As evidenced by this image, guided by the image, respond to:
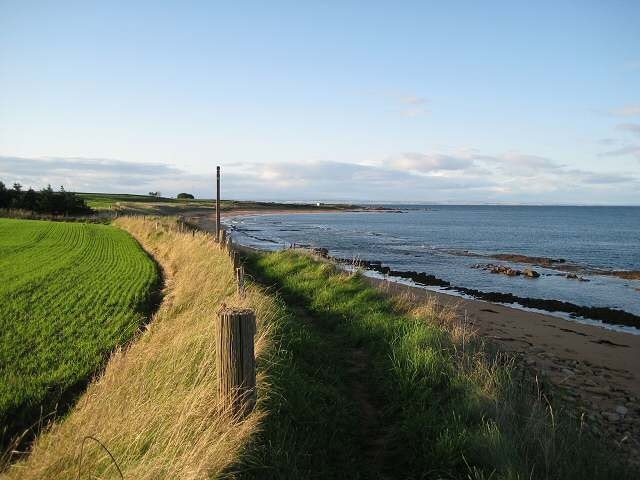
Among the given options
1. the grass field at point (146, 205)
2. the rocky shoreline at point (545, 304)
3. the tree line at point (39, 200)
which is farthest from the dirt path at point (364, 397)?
the grass field at point (146, 205)

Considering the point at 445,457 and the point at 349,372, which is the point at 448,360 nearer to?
the point at 349,372

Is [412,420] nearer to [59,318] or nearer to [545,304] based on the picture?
[59,318]

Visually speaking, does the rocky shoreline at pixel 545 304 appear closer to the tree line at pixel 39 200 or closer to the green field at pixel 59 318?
the green field at pixel 59 318

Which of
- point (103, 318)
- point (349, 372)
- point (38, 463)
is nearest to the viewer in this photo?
point (38, 463)

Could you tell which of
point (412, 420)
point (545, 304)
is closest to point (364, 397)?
point (412, 420)

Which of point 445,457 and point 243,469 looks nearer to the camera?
point 243,469

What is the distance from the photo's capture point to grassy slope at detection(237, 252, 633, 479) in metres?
4.86

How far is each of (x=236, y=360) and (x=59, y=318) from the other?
8.57 m

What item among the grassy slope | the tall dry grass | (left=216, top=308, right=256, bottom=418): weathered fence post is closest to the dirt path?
the grassy slope

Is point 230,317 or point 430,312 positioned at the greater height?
point 230,317

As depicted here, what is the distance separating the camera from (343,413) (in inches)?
248

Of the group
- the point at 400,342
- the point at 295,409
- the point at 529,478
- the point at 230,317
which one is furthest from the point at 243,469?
the point at 400,342

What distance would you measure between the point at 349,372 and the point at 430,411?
2.19m

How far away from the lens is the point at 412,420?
238 inches
